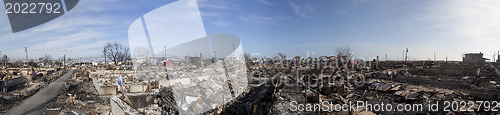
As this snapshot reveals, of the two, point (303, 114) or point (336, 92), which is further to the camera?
point (336, 92)

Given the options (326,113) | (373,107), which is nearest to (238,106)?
(326,113)

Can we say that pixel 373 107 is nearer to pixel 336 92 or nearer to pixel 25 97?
pixel 336 92

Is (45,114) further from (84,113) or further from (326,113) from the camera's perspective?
(326,113)

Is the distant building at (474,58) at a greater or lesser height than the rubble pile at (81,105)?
greater

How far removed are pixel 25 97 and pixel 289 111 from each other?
12.5 meters

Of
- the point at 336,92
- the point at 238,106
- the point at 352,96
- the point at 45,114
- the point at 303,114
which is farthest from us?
the point at 336,92

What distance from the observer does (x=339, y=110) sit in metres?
5.71

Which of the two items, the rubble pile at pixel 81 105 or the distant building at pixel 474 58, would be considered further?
the distant building at pixel 474 58

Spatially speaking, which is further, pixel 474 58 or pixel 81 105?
pixel 474 58

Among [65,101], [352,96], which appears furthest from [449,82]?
[65,101]

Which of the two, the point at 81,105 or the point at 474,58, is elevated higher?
the point at 474,58

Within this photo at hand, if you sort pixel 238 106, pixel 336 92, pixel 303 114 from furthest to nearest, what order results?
pixel 336 92
pixel 238 106
pixel 303 114

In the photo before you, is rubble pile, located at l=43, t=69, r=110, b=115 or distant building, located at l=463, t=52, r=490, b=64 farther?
distant building, located at l=463, t=52, r=490, b=64

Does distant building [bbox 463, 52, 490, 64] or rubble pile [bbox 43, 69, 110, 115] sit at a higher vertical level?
distant building [bbox 463, 52, 490, 64]
